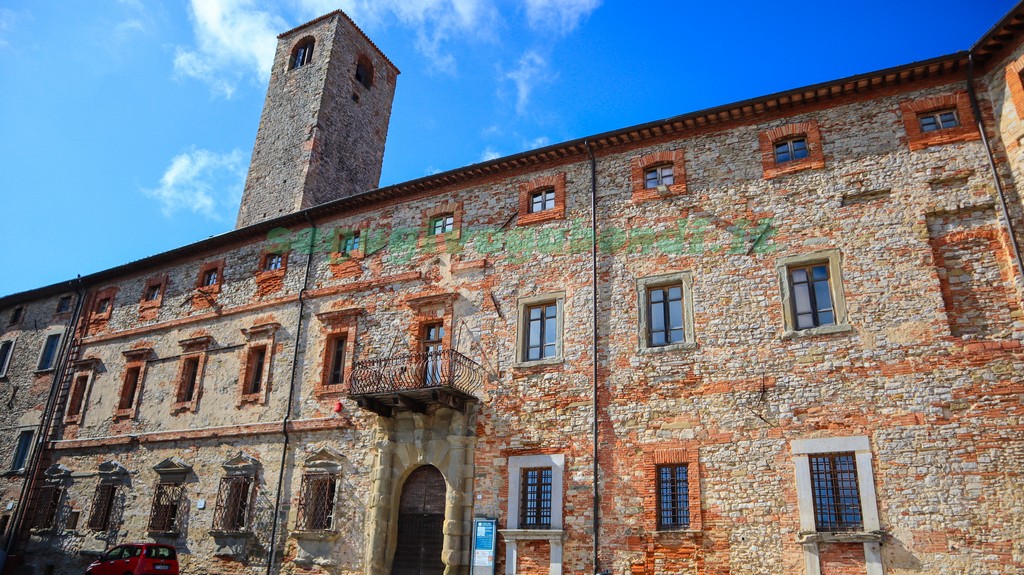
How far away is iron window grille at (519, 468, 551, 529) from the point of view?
14.5m

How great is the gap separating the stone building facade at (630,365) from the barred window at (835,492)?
4 centimetres

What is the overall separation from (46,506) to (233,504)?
8.62 m

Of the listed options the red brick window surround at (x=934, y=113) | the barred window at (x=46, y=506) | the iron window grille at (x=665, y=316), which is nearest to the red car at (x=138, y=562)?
the barred window at (x=46, y=506)

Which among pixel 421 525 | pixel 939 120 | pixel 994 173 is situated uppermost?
pixel 939 120

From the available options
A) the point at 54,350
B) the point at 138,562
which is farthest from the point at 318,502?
the point at 54,350

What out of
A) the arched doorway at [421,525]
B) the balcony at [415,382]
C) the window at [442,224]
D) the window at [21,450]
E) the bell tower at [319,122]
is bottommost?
the arched doorway at [421,525]

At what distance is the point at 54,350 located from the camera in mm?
25484

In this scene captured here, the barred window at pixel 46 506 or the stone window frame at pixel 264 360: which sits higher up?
the stone window frame at pixel 264 360

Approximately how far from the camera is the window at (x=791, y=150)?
1480 centimetres

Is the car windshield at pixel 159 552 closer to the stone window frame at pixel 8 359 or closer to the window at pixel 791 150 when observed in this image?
the stone window frame at pixel 8 359

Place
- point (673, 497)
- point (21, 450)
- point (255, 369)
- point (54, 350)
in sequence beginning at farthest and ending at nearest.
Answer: point (54, 350), point (21, 450), point (255, 369), point (673, 497)

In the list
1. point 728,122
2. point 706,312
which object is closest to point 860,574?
point 706,312

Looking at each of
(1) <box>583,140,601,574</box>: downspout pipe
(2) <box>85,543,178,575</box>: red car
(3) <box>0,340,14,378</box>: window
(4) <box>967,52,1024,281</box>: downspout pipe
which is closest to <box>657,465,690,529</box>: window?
(1) <box>583,140,601,574</box>: downspout pipe

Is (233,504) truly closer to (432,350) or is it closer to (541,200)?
(432,350)
